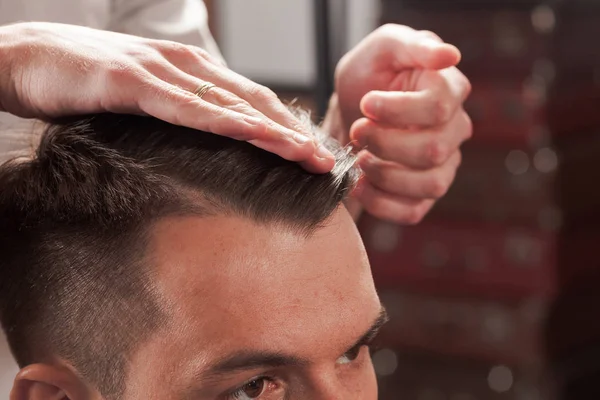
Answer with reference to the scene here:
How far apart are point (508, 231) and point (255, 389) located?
2457mm

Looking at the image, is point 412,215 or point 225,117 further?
point 412,215

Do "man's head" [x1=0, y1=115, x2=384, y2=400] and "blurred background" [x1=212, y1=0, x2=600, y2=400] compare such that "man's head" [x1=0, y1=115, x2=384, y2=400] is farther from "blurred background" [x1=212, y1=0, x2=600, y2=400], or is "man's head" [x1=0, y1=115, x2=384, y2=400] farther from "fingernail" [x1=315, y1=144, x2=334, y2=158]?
"blurred background" [x1=212, y1=0, x2=600, y2=400]

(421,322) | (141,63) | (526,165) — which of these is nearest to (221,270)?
(141,63)

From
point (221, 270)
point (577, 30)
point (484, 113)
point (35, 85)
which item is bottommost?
point (484, 113)

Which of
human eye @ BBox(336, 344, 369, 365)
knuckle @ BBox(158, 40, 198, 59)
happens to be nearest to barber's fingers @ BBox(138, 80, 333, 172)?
knuckle @ BBox(158, 40, 198, 59)

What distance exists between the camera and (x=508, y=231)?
12.3 ft

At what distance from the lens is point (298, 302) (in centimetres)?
144

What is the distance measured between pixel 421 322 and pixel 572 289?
611mm

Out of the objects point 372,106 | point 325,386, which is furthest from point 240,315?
point 372,106

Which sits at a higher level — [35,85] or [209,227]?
[35,85]

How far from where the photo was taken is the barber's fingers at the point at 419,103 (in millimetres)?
1715

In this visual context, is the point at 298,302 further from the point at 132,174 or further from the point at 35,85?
the point at 35,85

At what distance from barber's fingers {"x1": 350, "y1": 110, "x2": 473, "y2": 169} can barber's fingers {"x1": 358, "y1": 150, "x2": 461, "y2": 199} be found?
2 centimetres

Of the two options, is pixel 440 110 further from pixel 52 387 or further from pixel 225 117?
pixel 52 387
